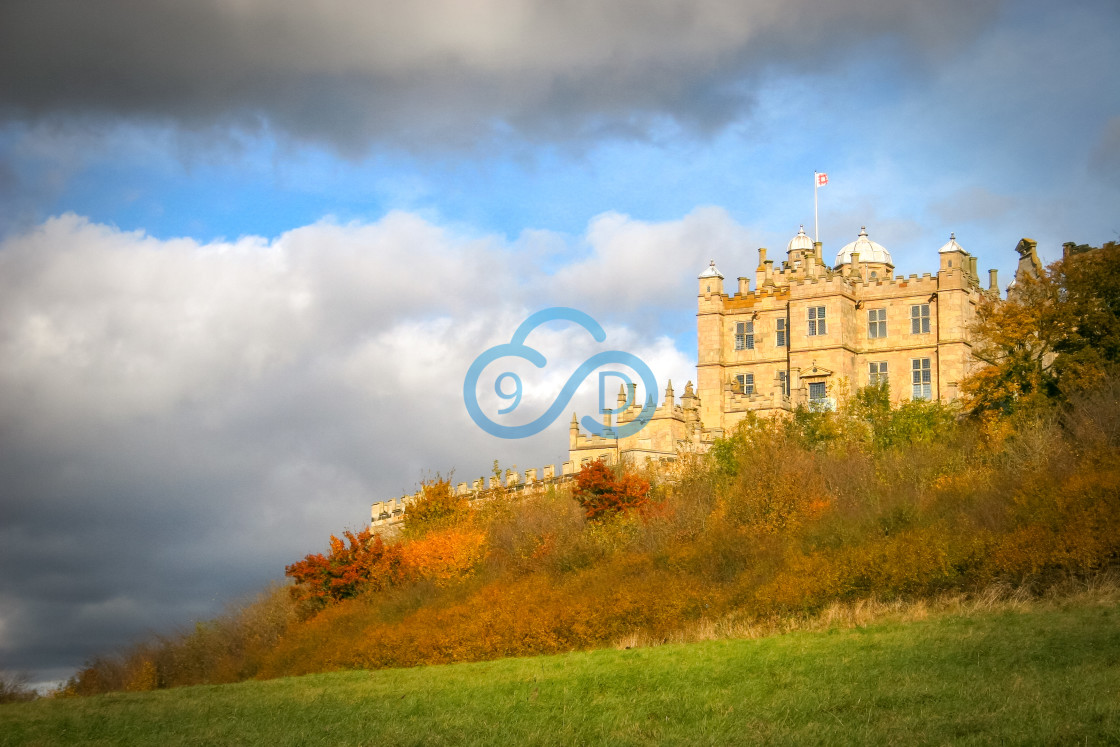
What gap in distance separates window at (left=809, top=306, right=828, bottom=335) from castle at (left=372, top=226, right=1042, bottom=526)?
0.15ft

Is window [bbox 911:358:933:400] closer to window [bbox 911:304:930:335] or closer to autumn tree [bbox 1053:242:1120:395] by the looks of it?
window [bbox 911:304:930:335]

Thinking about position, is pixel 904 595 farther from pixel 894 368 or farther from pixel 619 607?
pixel 894 368

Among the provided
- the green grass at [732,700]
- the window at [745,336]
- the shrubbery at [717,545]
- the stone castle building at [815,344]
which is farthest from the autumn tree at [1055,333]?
the green grass at [732,700]

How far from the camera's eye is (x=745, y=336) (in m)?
63.8

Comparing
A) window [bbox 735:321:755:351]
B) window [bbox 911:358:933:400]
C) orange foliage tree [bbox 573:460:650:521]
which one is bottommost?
orange foliage tree [bbox 573:460:650:521]

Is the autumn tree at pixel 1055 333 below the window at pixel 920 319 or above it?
below

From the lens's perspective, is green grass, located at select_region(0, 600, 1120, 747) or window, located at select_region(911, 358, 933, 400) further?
window, located at select_region(911, 358, 933, 400)

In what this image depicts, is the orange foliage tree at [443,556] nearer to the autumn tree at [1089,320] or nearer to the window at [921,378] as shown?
the window at [921,378]

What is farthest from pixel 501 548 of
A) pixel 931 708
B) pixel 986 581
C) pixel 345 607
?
pixel 931 708

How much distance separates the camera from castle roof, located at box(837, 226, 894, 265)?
67.6 m

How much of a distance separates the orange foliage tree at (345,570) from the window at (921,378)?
78.1ft

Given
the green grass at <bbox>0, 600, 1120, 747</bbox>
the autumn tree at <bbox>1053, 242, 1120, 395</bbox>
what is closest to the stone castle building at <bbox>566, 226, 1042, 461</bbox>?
the autumn tree at <bbox>1053, 242, 1120, 395</bbox>

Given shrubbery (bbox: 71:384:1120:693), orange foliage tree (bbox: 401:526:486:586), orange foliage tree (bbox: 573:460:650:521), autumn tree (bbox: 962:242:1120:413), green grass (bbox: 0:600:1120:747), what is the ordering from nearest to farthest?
green grass (bbox: 0:600:1120:747) → shrubbery (bbox: 71:384:1120:693) → autumn tree (bbox: 962:242:1120:413) → orange foliage tree (bbox: 401:526:486:586) → orange foliage tree (bbox: 573:460:650:521)

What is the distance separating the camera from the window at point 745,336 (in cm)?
6366
